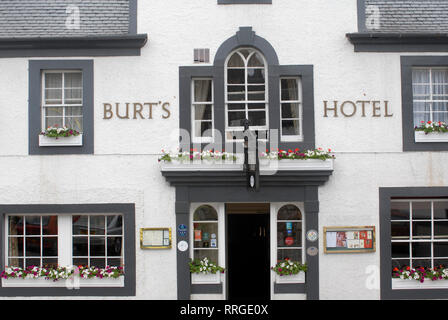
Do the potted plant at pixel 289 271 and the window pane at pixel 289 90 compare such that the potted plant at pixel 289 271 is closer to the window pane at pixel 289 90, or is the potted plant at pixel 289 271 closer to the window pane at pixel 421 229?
the window pane at pixel 421 229

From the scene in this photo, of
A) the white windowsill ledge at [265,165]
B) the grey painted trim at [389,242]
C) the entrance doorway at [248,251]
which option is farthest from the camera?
the entrance doorway at [248,251]

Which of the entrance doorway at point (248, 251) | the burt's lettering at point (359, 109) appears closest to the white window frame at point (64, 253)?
the entrance doorway at point (248, 251)

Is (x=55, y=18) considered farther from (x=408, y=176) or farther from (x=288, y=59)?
(x=408, y=176)

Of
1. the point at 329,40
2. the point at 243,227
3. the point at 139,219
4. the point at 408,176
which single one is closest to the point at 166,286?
the point at 139,219

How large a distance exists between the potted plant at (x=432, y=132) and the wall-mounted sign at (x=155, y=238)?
5572 mm

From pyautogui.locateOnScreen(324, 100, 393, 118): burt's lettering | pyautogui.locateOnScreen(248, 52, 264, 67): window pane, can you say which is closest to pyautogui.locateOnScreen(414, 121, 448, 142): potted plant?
pyautogui.locateOnScreen(324, 100, 393, 118): burt's lettering

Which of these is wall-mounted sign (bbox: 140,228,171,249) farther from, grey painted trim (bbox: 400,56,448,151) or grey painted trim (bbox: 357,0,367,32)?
grey painted trim (bbox: 357,0,367,32)

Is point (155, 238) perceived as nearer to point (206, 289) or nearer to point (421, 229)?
point (206, 289)

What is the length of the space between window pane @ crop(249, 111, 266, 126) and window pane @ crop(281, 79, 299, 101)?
0.57m

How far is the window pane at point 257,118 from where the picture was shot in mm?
10078

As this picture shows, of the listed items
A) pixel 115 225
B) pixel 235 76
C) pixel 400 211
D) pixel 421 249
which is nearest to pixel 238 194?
pixel 235 76

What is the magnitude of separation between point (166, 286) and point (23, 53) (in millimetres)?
5735

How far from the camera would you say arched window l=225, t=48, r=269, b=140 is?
1008 cm

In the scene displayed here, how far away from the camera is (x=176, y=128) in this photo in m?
9.88
